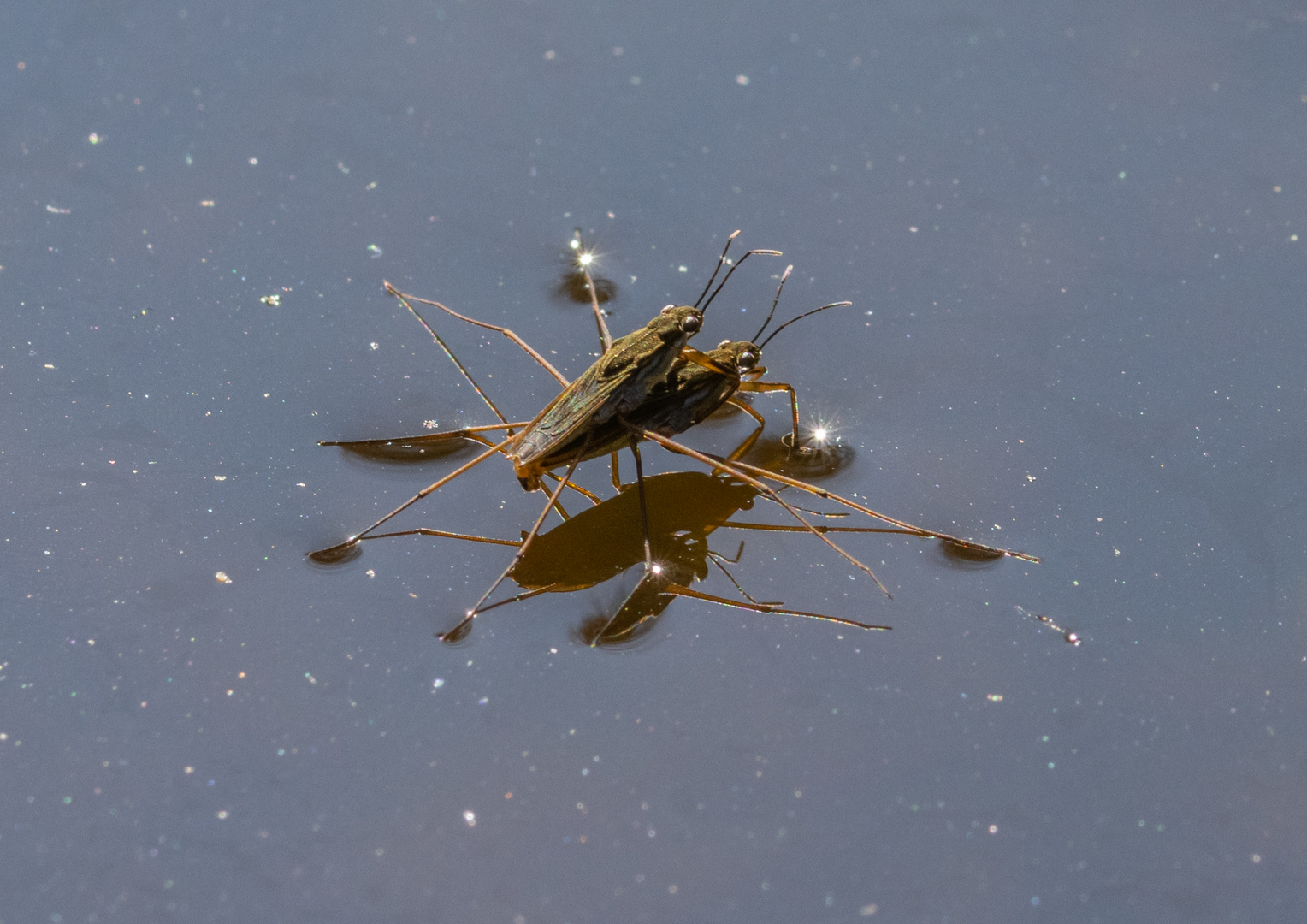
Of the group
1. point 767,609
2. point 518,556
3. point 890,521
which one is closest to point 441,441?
point 518,556

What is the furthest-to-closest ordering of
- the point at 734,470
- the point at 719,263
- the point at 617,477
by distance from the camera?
the point at 719,263
the point at 617,477
the point at 734,470

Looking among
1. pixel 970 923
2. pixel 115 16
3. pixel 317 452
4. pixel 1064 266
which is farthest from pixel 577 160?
pixel 970 923

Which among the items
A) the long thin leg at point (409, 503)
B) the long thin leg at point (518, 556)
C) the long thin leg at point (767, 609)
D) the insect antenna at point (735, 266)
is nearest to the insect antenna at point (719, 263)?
the insect antenna at point (735, 266)

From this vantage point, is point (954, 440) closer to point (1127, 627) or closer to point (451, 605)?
point (1127, 627)

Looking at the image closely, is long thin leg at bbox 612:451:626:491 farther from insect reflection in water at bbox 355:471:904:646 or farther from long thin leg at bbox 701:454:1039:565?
long thin leg at bbox 701:454:1039:565

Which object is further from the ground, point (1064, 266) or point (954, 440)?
point (1064, 266)

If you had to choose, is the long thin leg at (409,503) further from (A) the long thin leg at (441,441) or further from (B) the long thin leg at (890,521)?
(B) the long thin leg at (890,521)

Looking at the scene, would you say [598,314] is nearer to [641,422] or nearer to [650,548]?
[641,422]

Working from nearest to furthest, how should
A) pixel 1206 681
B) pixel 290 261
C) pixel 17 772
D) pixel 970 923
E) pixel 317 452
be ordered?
1. pixel 970 923
2. pixel 17 772
3. pixel 1206 681
4. pixel 317 452
5. pixel 290 261

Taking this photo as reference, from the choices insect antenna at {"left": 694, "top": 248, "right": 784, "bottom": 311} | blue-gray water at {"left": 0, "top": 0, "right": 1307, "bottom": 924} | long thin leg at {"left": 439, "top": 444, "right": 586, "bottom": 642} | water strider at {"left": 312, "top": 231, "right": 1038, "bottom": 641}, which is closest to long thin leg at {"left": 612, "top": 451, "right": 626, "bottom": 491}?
water strider at {"left": 312, "top": 231, "right": 1038, "bottom": 641}
